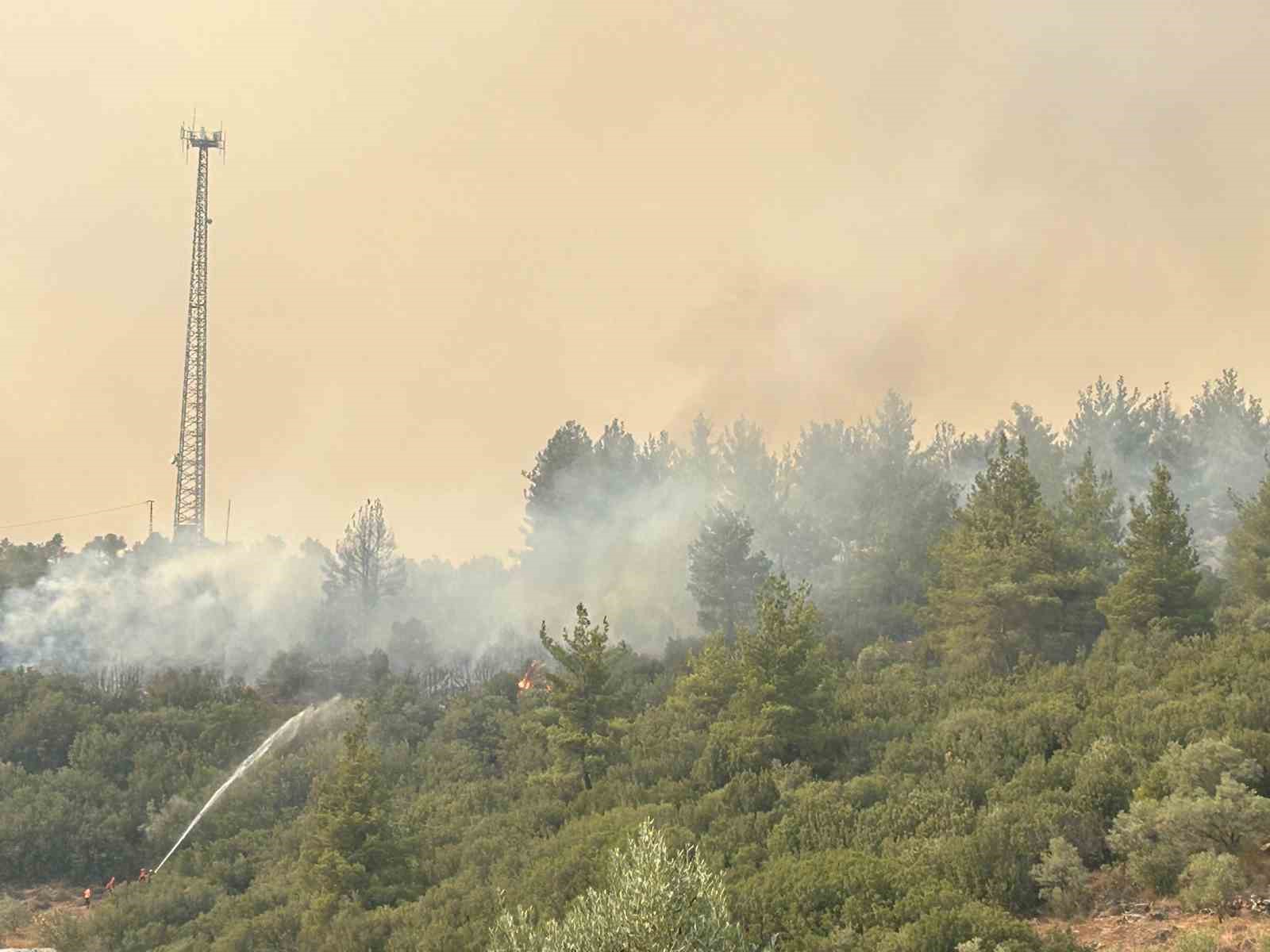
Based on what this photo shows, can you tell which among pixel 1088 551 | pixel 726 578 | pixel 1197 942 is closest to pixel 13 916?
pixel 1197 942

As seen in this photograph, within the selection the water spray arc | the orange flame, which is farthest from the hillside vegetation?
the orange flame

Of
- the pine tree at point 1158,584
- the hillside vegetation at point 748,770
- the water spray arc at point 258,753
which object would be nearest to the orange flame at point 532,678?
the hillside vegetation at point 748,770

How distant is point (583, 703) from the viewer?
40188 millimetres

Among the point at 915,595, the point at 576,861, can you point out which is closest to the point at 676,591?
the point at 915,595

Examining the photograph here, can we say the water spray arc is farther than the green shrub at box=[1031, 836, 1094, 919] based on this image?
Yes

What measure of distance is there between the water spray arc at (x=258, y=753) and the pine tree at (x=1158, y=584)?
39.6 metres

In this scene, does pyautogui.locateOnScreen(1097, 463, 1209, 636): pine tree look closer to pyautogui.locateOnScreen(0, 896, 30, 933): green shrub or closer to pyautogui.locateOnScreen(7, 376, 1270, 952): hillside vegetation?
pyautogui.locateOnScreen(7, 376, 1270, 952): hillside vegetation

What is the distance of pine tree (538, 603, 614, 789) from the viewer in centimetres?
3962

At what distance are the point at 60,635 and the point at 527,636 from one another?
31922mm

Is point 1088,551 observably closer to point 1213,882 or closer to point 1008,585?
point 1008,585

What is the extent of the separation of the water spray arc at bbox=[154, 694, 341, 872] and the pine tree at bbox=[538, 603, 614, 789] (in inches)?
705

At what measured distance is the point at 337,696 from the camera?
64.0 meters

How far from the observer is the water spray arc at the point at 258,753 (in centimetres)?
4566

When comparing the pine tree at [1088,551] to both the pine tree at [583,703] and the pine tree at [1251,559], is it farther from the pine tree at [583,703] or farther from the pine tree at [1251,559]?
the pine tree at [583,703]
